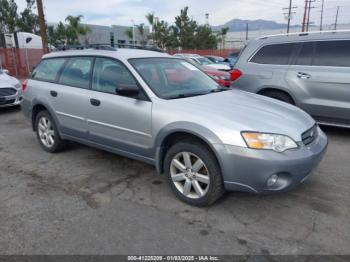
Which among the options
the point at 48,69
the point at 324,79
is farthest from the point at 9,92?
the point at 324,79

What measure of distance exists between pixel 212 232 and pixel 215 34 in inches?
1621

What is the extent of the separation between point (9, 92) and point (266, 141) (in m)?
7.87

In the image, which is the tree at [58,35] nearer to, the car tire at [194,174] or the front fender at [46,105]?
the front fender at [46,105]

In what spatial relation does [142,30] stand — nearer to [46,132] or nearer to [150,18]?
[150,18]

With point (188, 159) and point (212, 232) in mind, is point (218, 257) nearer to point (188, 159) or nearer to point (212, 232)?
point (212, 232)

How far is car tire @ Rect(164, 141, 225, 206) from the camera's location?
3053 millimetres

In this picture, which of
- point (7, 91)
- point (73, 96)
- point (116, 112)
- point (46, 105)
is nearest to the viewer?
point (116, 112)

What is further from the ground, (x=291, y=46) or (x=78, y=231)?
(x=291, y=46)

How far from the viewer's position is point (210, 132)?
2988mm

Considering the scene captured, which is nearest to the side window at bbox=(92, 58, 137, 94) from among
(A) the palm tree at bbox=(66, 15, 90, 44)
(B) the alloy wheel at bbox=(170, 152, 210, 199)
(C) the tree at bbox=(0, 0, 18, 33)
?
(B) the alloy wheel at bbox=(170, 152, 210, 199)

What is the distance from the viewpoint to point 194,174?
322 centimetres

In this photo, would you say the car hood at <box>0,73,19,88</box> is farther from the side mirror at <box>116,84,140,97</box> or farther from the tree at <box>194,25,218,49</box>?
the tree at <box>194,25,218,49</box>

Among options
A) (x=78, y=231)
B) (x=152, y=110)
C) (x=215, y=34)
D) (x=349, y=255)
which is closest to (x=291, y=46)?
(x=152, y=110)

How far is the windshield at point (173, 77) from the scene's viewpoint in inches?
145
